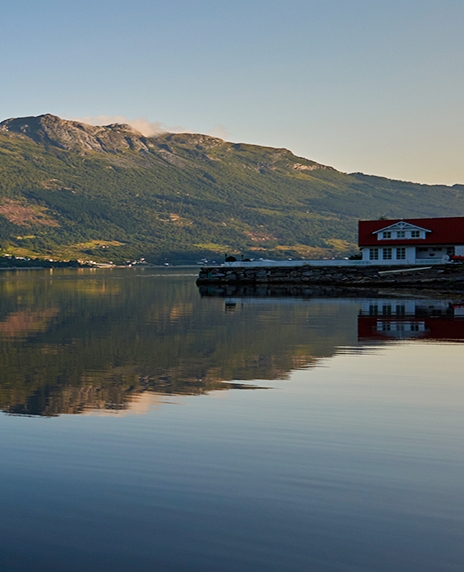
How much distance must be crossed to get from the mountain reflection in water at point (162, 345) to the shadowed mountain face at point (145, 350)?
0.04 metres

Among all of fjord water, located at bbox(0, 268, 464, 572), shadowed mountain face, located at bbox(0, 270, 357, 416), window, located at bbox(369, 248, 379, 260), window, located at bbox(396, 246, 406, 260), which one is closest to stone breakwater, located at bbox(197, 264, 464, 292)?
window, located at bbox(396, 246, 406, 260)

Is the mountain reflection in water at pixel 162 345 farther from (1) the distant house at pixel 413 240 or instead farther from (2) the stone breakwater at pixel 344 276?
(1) the distant house at pixel 413 240

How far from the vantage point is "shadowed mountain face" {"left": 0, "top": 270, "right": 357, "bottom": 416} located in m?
23.8

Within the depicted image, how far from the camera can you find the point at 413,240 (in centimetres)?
11288

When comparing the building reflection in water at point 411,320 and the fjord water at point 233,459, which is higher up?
the building reflection in water at point 411,320

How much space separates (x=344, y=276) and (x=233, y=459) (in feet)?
299

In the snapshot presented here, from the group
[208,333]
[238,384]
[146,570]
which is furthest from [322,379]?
[208,333]

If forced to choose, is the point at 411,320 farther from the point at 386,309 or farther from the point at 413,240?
the point at 413,240

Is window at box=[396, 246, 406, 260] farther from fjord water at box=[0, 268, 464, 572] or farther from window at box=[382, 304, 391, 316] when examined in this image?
fjord water at box=[0, 268, 464, 572]

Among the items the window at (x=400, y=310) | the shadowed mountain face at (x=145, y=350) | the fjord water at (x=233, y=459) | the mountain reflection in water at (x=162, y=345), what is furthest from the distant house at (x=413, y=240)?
the fjord water at (x=233, y=459)

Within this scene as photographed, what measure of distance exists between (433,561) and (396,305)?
5710 centimetres

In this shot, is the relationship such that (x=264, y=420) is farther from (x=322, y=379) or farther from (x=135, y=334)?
(x=135, y=334)

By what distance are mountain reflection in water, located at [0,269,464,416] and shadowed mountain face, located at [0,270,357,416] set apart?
40 mm

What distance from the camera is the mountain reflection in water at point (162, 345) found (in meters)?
24.1
